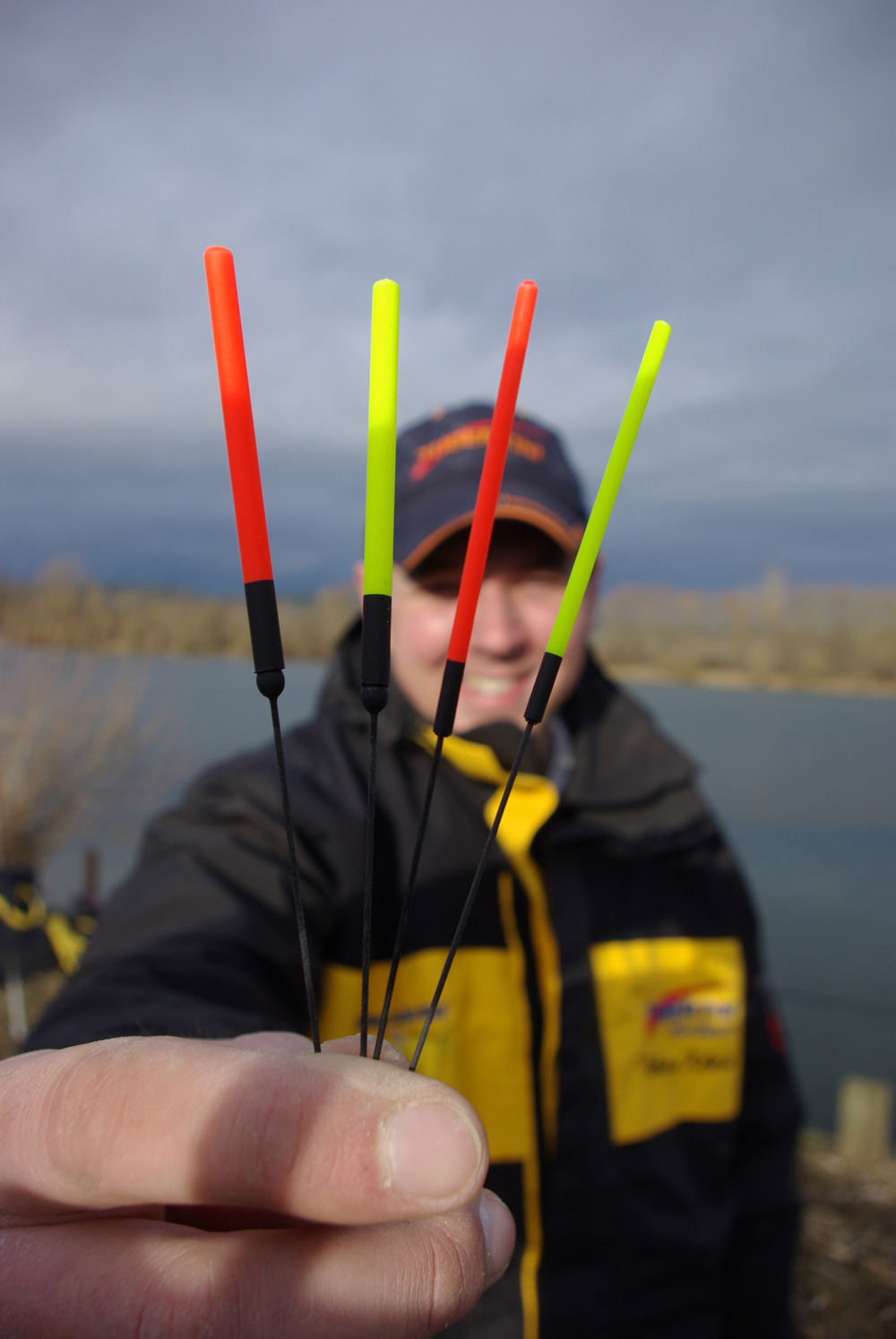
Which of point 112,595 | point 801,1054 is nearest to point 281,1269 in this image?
point 112,595

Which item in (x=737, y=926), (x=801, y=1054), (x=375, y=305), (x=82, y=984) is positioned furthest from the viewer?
(x=801, y=1054)

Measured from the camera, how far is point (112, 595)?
19.1ft

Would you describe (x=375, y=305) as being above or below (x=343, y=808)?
above

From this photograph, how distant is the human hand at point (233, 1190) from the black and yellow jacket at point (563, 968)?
0.56 m

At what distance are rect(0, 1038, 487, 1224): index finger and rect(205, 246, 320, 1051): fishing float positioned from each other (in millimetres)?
130

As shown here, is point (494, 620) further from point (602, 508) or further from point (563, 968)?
point (602, 508)

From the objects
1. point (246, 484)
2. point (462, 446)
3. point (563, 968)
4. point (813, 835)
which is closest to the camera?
point (246, 484)

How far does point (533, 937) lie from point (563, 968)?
8 cm

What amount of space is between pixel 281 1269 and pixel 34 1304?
0.15 m

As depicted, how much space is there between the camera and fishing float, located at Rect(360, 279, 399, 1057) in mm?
417

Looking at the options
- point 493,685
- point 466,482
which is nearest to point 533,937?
point 493,685

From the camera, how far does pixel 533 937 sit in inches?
59.4

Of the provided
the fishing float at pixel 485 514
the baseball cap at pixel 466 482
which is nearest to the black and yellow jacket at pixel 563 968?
the baseball cap at pixel 466 482

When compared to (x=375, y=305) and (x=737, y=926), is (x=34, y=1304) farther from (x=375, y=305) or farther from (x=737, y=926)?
(x=737, y=926)
